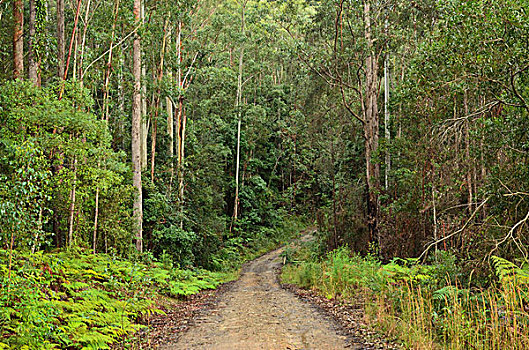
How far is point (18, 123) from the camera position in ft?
26.0

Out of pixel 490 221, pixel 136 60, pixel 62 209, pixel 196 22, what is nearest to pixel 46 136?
pixel 62 209

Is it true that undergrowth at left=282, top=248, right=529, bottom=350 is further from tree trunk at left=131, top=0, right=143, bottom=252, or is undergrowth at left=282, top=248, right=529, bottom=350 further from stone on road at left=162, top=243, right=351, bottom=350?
tree trunk at left=131, top=0, right=143, bottom=252

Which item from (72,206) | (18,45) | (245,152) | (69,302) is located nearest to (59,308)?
(69,302)

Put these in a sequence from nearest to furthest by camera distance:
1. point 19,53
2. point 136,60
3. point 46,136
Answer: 1. point 46,136
2. point 19,53
3. point 136,60

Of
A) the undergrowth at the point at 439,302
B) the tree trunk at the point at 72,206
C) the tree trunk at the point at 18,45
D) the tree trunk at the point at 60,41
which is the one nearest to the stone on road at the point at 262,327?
the undergrowth at the point at 439,302

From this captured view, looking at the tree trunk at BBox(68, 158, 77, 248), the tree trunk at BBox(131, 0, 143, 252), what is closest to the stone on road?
the tree trunk at BBox(131, 0, 143, 252)

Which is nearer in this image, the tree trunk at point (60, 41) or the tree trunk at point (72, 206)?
the tree trunk at point (72, 206)

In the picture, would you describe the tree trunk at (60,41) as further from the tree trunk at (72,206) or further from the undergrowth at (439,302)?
the undergrowth at (439,302)

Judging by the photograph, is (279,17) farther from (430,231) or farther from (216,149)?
(216,149)

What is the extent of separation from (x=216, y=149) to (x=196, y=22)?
22.9 ft

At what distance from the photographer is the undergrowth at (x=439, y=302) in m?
4.16

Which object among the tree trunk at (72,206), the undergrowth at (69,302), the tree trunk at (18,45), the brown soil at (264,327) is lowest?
the brown soil at (264,327)

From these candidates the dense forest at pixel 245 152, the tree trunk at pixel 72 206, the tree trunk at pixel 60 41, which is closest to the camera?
the dense forest at pixel 245 152

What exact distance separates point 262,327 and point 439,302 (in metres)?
2.71
